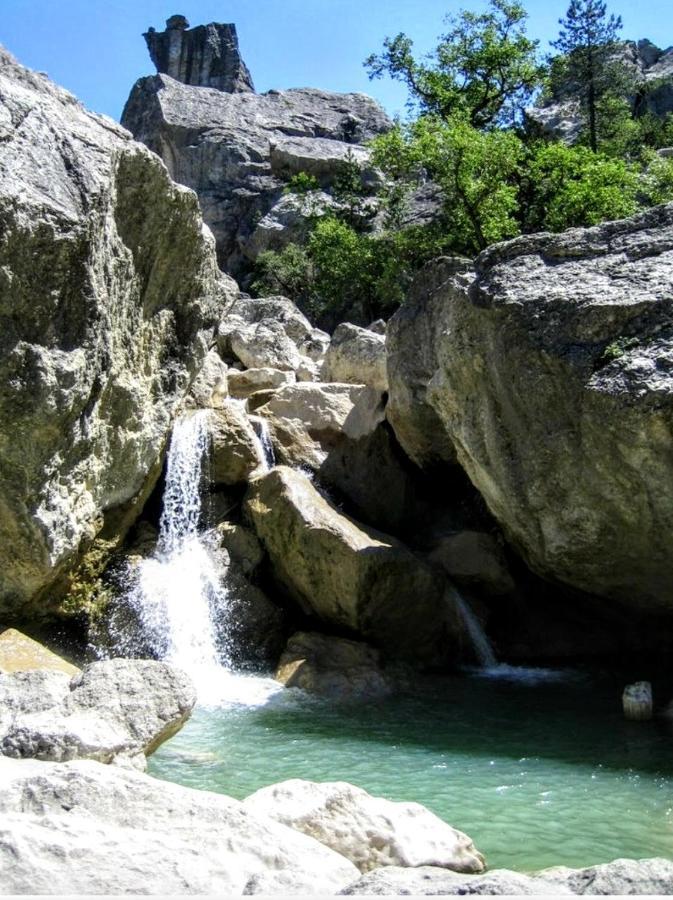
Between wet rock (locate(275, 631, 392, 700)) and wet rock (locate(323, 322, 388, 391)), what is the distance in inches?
341

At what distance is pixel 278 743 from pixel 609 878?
23.7ft

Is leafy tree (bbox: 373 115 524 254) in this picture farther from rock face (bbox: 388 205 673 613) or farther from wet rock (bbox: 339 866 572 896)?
wet rock (bbox: 339 866 572 896)

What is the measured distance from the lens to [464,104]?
34188 mm

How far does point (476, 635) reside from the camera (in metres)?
16.6

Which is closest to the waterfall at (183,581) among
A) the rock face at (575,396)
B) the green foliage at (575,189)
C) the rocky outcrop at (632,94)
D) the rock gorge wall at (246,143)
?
the rock face at (575,396)

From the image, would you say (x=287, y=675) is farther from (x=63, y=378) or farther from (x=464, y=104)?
(x=464, y=104)

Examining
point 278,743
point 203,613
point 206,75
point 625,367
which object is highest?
point 206,75

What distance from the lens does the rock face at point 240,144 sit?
54.9m

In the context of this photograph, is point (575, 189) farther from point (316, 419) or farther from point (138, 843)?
point (138, 843)

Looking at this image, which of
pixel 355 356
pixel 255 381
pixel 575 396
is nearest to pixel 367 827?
pixel 575 396

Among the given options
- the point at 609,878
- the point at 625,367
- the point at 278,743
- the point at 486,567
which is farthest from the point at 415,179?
the point at 609,878

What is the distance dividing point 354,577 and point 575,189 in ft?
47.8

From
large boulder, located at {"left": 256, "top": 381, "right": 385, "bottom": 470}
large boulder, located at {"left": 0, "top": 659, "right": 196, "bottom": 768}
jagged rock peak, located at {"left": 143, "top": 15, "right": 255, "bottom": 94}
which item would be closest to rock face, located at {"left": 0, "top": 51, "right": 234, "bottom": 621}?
large boulder, located at {"left": 256, "top": 381, "right": 385, "bottom": 470}

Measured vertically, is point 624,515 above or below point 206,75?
below
